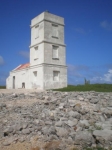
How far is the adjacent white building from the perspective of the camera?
75.2 feet

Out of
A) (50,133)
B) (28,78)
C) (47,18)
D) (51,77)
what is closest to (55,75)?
(51,77)

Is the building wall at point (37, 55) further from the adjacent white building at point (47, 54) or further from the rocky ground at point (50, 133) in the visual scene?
the rocky ground at point (50, 133)

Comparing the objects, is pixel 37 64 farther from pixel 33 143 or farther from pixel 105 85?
pixel 33 143

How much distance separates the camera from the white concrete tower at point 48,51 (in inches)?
901

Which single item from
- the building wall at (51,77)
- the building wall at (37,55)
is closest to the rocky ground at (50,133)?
the building wall at (51,77)

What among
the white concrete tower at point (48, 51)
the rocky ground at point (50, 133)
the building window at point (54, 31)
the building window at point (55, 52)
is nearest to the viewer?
the rocky ground at point (50, 133)

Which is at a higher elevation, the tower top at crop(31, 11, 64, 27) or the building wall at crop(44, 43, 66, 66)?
the tower top at crop(31, 11, 64, 27)

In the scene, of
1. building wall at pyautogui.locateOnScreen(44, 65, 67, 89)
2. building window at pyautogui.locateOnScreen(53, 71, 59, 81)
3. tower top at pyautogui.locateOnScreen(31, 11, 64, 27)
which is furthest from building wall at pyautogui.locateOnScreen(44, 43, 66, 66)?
tower top at pyautogui.locateOnScreen(31, 11, 64, 27)

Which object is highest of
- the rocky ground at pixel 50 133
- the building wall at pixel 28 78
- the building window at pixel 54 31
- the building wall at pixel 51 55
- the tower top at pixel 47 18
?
the tower top at pixel 47 18

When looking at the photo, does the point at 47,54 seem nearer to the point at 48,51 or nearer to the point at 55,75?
the point at 48,51

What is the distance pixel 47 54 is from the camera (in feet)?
76.1

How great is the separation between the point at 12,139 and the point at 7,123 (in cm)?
145

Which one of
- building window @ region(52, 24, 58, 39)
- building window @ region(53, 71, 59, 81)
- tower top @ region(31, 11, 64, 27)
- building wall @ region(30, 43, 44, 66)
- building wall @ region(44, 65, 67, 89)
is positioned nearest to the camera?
building wall @ region(44, 65, 67, 89)

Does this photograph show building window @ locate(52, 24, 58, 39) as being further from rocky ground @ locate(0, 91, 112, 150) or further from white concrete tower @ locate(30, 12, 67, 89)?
rocky ground @ locate(0, 91, 112, 150)
